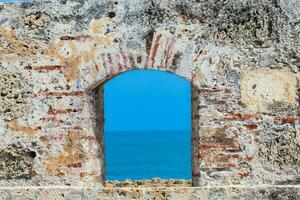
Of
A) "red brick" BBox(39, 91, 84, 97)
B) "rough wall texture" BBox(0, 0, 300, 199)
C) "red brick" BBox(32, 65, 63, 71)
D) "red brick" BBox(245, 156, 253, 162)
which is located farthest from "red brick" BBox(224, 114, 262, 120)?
"red brick" BBox(32, 65, 63, 71)

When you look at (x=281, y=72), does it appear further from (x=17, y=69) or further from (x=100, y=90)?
(x=17, y=69)

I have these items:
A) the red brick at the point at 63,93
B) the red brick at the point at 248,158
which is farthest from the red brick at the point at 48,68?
the red brick at the point at 248,158

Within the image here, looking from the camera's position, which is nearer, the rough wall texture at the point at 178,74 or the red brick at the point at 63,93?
the rough wall texture at the point at 178,74

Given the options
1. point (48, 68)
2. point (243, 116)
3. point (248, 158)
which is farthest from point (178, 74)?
point (48, 68)

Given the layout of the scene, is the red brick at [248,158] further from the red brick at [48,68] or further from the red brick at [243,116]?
the red brick at [48,68]

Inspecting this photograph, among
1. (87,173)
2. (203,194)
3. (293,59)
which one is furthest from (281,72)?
(87,173)

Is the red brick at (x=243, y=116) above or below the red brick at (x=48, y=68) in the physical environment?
below

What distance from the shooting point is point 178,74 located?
20.8ft

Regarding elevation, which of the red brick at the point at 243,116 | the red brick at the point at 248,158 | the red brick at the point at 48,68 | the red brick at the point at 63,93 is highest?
the red brick at the point at 48,68

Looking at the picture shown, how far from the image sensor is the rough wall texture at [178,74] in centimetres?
633

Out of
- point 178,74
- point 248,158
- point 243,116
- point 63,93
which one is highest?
point 178,74

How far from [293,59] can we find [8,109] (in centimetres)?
260

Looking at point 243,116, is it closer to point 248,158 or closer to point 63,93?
point 248,158

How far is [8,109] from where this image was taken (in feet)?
21.6
